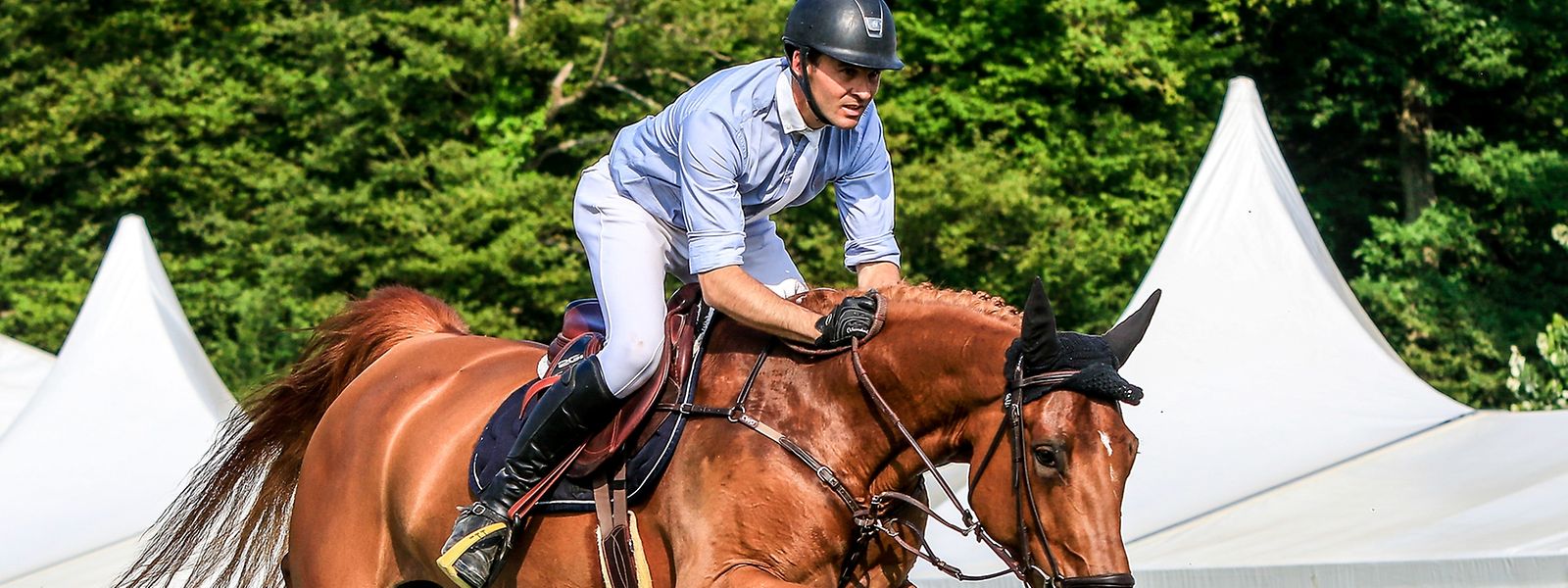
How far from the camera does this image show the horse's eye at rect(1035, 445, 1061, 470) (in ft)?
12.3

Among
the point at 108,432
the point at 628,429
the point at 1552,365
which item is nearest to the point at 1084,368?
the point at 628,429

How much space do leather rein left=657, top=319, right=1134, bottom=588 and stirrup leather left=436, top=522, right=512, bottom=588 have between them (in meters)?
0.56

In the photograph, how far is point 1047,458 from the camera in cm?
378

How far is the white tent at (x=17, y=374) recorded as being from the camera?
1164 cm

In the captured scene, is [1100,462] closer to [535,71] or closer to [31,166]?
[535,71]

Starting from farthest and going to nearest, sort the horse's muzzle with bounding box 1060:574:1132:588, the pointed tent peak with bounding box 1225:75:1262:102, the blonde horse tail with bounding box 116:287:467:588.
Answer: the pointed tent peak with bounding box 1225:75:1262:102 < the blonde horse tail with bounding box 116:287:467:588 < the horse's muzzle with bounding box 1060:574:1132:588

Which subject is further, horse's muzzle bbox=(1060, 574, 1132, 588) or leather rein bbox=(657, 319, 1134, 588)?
leather rein bbox=(657, 319, 1134, 588)

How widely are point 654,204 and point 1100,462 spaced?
145 cm

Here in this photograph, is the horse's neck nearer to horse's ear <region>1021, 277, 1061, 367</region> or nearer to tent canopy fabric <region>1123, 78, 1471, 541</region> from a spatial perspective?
horse's ear <region>1021, 277, 1061, 367</region>

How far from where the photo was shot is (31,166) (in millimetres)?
23656

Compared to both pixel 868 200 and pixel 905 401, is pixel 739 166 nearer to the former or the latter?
pixel 868 200

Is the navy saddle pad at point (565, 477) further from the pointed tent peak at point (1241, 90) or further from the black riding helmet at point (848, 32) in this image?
the pointed tent peak at point (1241, 90)

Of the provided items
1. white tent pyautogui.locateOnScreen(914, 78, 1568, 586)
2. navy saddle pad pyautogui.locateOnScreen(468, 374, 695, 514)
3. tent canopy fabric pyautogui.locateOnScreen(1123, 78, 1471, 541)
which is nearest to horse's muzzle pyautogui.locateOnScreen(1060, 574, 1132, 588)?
navy saddle pad pyautogui.locateOnScreen(468, 374, 695, 514)

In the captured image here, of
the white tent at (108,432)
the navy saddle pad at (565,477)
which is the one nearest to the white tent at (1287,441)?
the navy saddle pad at (565,477)
